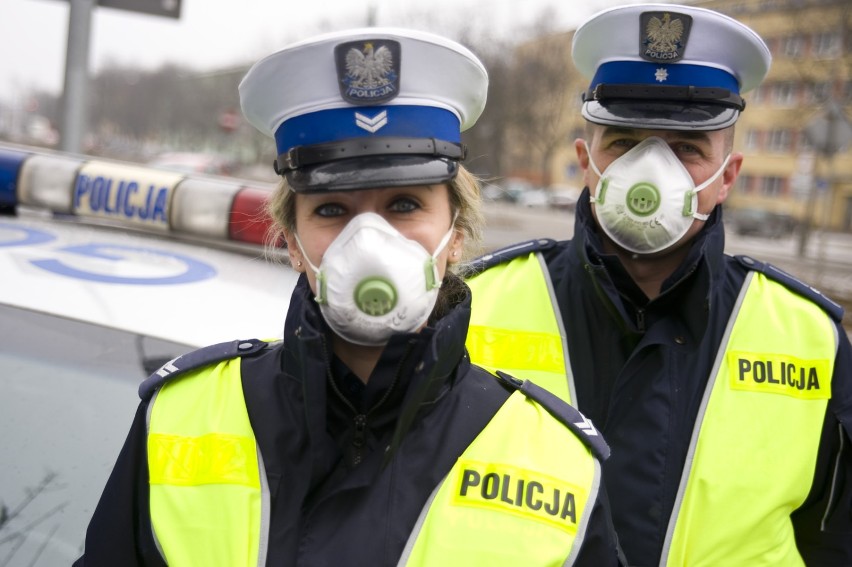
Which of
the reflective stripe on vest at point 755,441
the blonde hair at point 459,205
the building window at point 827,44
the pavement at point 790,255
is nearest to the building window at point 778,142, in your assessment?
the pavement at point 790,255

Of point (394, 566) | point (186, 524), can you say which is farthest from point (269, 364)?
point (394, 566)

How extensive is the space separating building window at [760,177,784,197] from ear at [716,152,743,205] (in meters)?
51.7

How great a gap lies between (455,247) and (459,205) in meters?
0.08

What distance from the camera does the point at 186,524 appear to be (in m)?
1.36

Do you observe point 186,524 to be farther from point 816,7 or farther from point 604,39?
point 816,7

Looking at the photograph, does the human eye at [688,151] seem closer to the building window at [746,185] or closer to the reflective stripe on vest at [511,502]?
the reflective stripe on vest at [511,502]

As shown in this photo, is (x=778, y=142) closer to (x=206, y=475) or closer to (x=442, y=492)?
(x=442, y=492)

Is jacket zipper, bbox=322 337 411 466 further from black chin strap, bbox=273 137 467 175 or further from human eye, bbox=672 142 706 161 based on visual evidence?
human eye, bbox=672 142 706 161

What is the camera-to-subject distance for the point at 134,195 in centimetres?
289

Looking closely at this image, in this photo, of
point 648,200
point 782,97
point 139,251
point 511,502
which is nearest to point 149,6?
point 139,251

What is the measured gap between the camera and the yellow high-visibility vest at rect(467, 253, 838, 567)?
174 cm

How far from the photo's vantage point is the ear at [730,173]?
2.19m

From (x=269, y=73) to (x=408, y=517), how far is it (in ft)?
2.65

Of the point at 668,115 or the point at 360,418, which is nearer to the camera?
the point at 360,418
